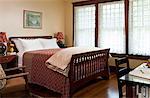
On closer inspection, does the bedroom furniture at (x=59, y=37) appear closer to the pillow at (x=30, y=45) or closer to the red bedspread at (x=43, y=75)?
the pillow at (x=30, y=45)

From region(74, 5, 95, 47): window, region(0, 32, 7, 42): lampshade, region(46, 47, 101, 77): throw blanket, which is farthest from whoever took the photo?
region(74, 5, 95, 47): window

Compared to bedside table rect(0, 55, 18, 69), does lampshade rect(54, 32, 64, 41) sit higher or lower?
higher

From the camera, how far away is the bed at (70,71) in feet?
11.4

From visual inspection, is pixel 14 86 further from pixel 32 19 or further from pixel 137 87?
pixel 137 87

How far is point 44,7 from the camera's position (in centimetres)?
623

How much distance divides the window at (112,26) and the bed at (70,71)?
1134 mm

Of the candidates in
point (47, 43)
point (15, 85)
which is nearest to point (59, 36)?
point (47, 43)

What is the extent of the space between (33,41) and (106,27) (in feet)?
7.89

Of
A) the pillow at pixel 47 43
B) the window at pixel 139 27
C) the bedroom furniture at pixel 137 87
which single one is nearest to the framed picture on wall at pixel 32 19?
the pillow at pixel 47 43

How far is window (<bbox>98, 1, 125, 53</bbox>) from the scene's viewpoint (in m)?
5.68

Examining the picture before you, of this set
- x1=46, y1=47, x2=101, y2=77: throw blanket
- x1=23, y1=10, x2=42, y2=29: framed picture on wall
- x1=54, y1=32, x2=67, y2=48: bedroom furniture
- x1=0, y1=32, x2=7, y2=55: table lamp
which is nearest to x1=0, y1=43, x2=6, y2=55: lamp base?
x1=0, y1=32, x2=7, y2=55: table lamp

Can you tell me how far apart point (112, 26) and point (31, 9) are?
2655mm

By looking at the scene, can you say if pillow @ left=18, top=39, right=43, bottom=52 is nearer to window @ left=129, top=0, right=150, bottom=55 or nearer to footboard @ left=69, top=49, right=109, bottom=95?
footboard @ left=69, top=49, right=109, bottom=95

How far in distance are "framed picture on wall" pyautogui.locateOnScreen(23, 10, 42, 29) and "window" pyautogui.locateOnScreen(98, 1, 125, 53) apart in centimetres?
204
